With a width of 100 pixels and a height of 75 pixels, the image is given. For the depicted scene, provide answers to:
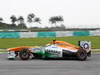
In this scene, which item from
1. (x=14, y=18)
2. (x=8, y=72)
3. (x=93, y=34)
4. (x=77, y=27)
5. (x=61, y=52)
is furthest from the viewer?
(x=14, y=18)

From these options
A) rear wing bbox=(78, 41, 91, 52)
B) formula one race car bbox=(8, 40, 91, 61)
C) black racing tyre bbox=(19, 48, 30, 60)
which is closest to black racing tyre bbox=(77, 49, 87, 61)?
formula one race car bbox=(8, 40, 91, 61)

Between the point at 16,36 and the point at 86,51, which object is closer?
the point at 86,51

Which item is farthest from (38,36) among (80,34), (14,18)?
(14,18)

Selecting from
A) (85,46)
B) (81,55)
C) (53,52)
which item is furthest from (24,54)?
(85,46)

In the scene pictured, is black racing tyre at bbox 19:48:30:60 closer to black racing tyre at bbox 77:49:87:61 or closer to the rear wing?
black racing tyre at bbox 77:49:87:61

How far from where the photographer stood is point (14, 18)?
117750 mm

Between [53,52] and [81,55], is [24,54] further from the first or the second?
[81,55]

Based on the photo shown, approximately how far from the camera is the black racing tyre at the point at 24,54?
13156 mm

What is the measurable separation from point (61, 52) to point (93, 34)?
23.7 m

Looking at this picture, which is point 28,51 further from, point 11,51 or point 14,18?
point 14,18

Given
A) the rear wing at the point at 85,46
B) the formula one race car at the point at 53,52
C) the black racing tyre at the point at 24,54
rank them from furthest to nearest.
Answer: the rear wing at the point at 85,46, the black racing tyre at the point at 24,54, the formula one race car at the point at 53,52

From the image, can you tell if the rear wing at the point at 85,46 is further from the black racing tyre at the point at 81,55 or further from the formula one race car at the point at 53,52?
the black racing tyre at the point at 81,55

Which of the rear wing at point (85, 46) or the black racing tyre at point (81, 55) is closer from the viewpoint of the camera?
the black racing tyre at point (81, 55)

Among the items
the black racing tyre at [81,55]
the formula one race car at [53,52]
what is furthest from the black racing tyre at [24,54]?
the black racing tyre at [81,55]
